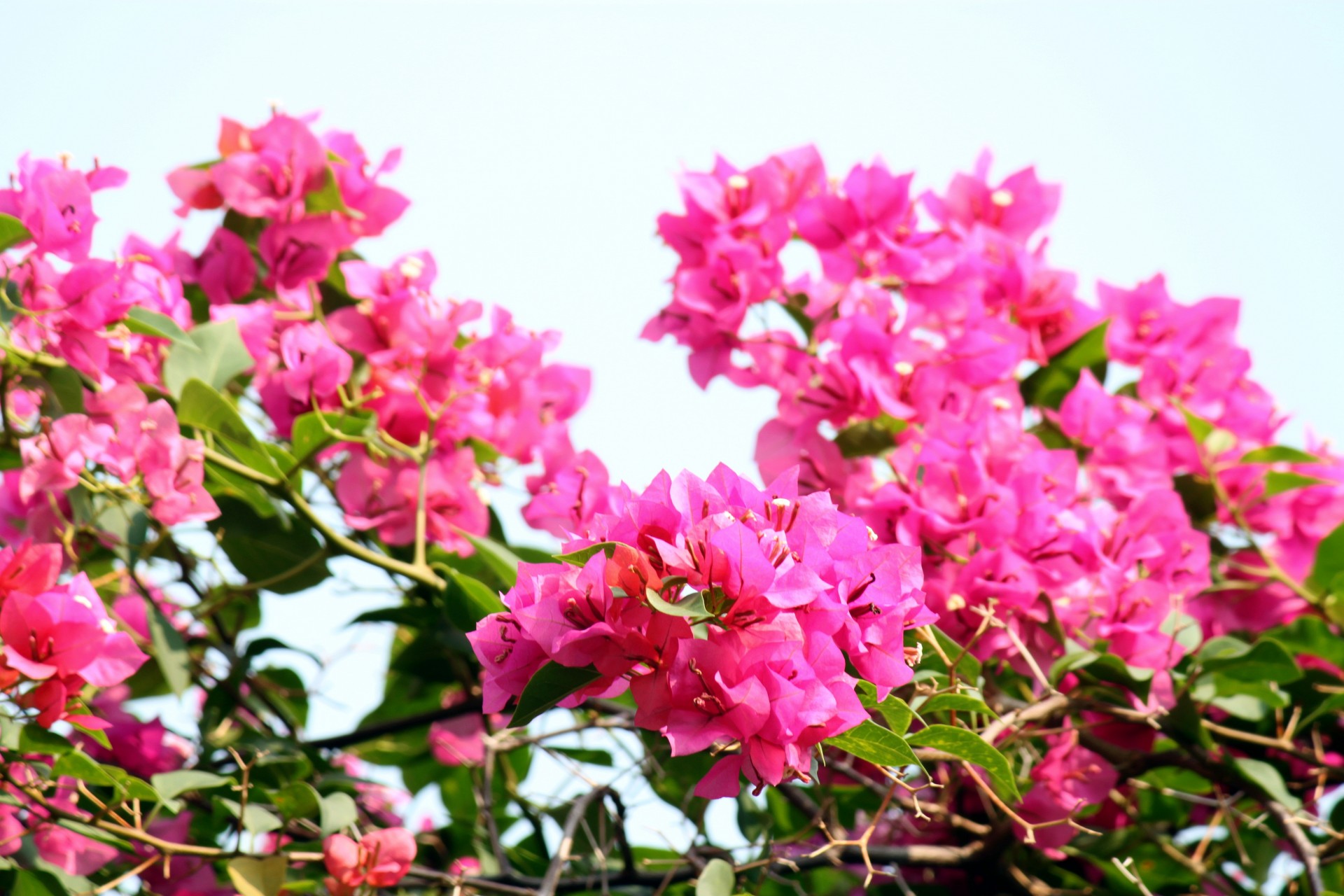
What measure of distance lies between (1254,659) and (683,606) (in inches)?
25.1

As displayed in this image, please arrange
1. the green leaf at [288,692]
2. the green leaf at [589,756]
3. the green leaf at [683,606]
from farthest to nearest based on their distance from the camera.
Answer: the green leaf at [288,692]
the green leaf at [589,756]
the green leaf at [683,606]

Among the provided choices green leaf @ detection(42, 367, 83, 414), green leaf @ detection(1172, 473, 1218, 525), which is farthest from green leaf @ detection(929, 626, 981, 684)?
green leaf @ detection(42, 367, 83, 414)

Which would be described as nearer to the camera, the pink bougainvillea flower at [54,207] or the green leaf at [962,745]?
the green leaf at [962,745]

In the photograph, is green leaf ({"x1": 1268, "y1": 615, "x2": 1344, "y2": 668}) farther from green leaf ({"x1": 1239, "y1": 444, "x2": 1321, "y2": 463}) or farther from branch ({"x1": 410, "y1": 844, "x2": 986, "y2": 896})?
branch ({"x1": 410, "y1": 844, "x2": 986, "y2": 896})

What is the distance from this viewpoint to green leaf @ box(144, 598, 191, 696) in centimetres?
108

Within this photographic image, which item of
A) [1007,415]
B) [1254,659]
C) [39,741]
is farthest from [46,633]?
[1254,659]

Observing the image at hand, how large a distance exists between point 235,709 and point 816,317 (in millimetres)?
711

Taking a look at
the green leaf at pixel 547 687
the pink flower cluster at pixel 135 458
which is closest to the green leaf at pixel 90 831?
the pink flower cluster at pixel 135 458

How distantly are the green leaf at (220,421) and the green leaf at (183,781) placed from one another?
252 millimetres

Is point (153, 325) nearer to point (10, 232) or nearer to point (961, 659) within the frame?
point (10, 232)

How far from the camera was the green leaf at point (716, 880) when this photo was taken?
83 cm

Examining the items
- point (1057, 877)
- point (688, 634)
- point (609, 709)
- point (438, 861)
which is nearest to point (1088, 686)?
point (1057, 877)

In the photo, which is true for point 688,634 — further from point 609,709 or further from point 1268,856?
point 1268,856

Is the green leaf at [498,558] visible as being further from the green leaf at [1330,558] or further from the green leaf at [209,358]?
the green leaf at [1330,558]
